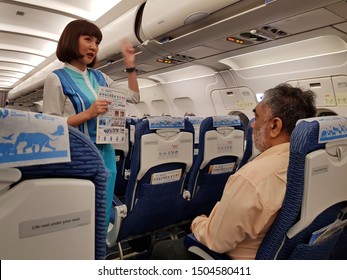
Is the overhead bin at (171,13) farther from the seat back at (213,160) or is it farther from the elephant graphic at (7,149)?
the elephant graphic at (7,149)

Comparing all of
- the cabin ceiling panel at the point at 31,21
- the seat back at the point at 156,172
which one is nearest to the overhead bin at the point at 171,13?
the seat back at the point at 156,172

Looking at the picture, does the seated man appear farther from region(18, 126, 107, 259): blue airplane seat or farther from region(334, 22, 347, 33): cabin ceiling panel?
region(334, 22, 347, 33): cabin ceiling panel

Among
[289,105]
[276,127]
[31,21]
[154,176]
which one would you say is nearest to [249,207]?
[276,127]

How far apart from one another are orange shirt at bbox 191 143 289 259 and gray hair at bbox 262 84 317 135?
0.22 metres

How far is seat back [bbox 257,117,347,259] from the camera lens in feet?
4.10

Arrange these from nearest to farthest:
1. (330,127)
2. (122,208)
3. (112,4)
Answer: (330,127)
(122,208)
(112,4)

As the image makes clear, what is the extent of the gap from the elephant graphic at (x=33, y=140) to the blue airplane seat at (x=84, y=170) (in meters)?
0.05

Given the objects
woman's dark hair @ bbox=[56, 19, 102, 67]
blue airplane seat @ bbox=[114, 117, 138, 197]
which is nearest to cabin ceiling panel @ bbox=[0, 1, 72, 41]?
blue airplane seat @ bbox=[114, 117, 138, 197]

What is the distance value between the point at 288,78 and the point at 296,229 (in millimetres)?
4188

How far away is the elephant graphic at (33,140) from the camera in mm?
660

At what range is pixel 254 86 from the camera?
5773 mm
